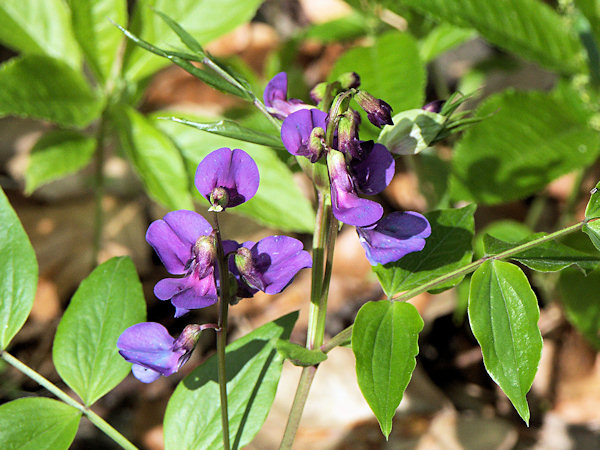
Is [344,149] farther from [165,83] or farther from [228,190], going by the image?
[165,83]

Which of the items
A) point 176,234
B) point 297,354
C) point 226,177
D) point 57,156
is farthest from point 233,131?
point 57,156

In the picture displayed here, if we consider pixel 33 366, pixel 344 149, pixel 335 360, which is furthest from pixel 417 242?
pixel 33 366

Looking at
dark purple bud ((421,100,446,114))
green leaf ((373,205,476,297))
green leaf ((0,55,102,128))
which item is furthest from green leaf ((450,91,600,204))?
green leaf ((0,55,102,128))

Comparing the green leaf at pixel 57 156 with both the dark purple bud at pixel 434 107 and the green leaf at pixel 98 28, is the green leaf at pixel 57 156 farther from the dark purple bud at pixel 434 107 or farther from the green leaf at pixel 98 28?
the dark purple bud at pixel 434 107

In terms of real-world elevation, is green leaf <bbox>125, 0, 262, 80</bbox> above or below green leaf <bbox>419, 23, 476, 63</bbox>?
above

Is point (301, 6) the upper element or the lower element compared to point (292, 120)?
lower

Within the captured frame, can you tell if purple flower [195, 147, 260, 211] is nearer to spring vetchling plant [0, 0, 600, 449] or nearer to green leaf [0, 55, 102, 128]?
spring vetchling plant [0, 0, 600, 449]

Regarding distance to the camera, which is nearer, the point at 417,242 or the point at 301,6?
the point at 417,242
